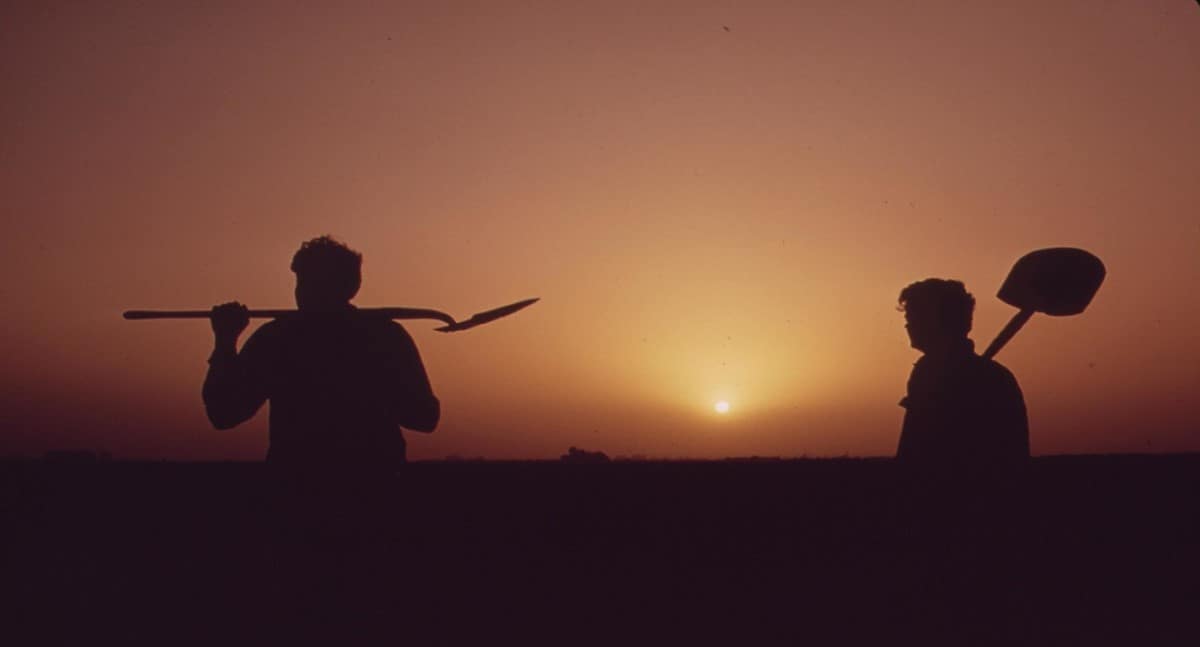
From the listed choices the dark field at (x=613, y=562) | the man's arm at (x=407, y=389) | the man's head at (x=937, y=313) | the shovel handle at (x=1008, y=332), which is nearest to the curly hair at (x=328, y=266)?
the man's arm at (x=407, y=389)

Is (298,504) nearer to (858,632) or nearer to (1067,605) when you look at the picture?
(858,632)

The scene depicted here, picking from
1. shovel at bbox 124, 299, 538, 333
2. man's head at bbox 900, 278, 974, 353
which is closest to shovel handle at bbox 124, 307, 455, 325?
shovel at bbox 124, 299, 538, 333

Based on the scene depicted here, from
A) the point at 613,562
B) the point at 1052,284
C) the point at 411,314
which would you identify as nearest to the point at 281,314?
the point at 411,314

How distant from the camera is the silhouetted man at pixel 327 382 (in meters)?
4.03

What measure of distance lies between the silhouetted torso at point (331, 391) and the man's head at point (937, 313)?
2515 mm

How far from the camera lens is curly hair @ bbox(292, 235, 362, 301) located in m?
4.20

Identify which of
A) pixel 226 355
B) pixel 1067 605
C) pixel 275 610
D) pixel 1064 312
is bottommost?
pixel 275 610

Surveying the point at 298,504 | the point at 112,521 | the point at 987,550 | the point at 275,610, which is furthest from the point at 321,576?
the point at 987,550

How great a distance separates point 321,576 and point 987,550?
2.10 m

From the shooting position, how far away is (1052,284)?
5.65 meters

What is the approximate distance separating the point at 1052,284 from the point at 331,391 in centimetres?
Answer: 374

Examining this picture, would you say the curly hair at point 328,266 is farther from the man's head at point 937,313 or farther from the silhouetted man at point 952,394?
the man's head at point 937,313

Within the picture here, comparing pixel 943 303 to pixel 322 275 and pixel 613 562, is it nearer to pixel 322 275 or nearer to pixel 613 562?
pixel 613 562

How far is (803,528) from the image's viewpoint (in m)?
3.68
